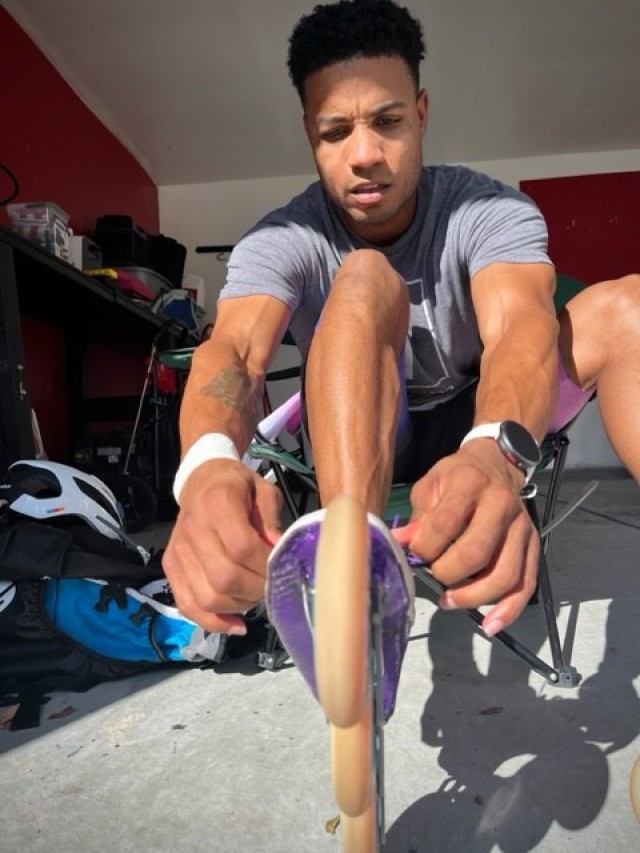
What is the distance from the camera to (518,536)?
58cm

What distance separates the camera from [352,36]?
4.14 feet

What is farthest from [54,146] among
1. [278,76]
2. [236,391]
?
[236,391]

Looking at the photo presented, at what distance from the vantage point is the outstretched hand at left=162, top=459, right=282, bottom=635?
584 millimetres

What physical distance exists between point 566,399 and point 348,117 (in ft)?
2.17

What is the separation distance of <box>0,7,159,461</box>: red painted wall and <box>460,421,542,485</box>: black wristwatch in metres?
2.91

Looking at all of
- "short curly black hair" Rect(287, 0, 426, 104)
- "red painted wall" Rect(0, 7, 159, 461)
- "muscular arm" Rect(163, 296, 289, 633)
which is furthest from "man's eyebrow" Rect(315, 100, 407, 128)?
"red painted wall" Rect(0, 7, 159, 461)

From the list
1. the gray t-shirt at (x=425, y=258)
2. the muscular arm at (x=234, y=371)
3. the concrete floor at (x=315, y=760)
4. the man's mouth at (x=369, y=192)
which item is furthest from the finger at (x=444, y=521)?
the man's mouth at (x=369, y=192)

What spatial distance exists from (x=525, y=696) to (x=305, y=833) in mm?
518

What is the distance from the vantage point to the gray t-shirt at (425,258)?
46.7 inches

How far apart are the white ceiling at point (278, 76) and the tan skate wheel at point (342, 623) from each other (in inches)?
139

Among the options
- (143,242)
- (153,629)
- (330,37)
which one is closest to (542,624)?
(153,629)

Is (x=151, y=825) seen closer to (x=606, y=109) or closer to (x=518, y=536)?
(x=518, y=536)

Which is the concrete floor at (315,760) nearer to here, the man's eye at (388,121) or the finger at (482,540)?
the finger at (482,540)

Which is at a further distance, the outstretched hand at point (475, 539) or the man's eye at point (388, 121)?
the man's eye at point (388, 121)
